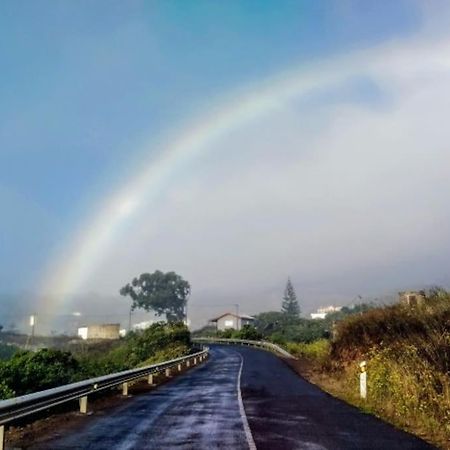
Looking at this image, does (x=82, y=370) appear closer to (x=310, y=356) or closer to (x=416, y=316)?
(x=416, y=316)

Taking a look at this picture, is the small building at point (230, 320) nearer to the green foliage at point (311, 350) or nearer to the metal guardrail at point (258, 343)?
the metal guardrail at point (258, 343)

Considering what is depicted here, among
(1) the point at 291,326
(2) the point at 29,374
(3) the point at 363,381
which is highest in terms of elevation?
(1) the point at 291,326

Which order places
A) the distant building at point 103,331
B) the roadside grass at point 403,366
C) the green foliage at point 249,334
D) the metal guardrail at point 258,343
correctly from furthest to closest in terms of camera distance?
1. the distant building at point 103,331
2. the green foliage at point 249,334
3. the metal guardrail at point 258,343
4. the roadside grass at point 403,366

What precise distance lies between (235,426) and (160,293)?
5763 inches

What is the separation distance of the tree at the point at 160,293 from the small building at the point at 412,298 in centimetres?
13635

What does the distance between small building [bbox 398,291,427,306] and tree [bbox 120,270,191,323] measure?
13635 cm

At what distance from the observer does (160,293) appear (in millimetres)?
156000

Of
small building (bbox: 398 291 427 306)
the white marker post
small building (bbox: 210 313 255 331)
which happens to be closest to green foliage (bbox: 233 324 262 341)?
small building (bbox: 210 313 255 331)

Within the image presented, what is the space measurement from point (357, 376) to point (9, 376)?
11.9m

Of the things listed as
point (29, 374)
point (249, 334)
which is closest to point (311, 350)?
point (29, 374)

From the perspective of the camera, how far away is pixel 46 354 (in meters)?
22.1

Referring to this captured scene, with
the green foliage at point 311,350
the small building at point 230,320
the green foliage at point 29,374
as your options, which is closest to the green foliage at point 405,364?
the green foliage at point 29,374

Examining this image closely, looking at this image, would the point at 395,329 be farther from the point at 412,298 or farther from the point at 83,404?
the point at 83,404

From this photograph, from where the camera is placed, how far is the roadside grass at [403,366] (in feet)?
39.9
